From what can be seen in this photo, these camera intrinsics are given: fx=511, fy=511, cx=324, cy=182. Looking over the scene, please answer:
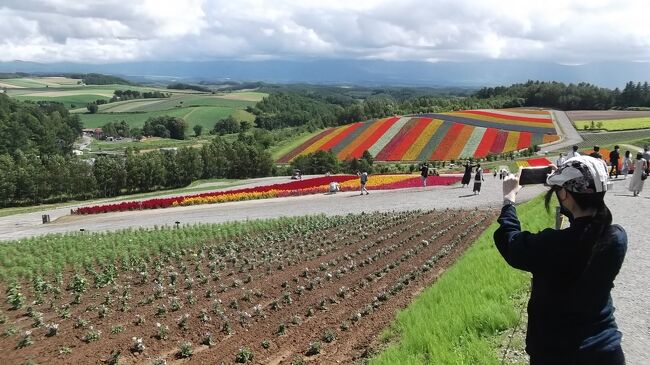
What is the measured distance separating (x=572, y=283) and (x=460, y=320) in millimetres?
3488

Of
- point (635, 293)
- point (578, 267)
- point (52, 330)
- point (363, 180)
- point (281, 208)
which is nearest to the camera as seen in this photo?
point (578, 267)

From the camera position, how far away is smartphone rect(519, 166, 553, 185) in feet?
13.7

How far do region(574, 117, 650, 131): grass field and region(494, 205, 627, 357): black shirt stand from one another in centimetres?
8761

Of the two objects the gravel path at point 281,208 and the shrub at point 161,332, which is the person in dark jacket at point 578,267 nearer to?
the shrub at point 161,332

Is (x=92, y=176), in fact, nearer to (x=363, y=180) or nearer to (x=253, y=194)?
(x=253, y=194)

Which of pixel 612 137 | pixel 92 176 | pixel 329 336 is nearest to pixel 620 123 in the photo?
pixel 612 137

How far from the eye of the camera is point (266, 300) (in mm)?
12195

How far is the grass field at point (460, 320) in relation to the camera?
5945 mm

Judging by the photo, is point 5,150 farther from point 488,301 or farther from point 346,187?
point 488,301

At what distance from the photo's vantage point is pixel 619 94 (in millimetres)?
121875

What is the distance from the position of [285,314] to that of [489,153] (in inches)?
2302

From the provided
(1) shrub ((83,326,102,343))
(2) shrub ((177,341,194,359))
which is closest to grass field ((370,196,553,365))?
(2) shrub ((177,341,194,359))

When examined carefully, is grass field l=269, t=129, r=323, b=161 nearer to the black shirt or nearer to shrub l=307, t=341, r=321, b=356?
shrub l=307, t=341, r=321, b=356

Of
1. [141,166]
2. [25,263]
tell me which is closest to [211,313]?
[25,263]
